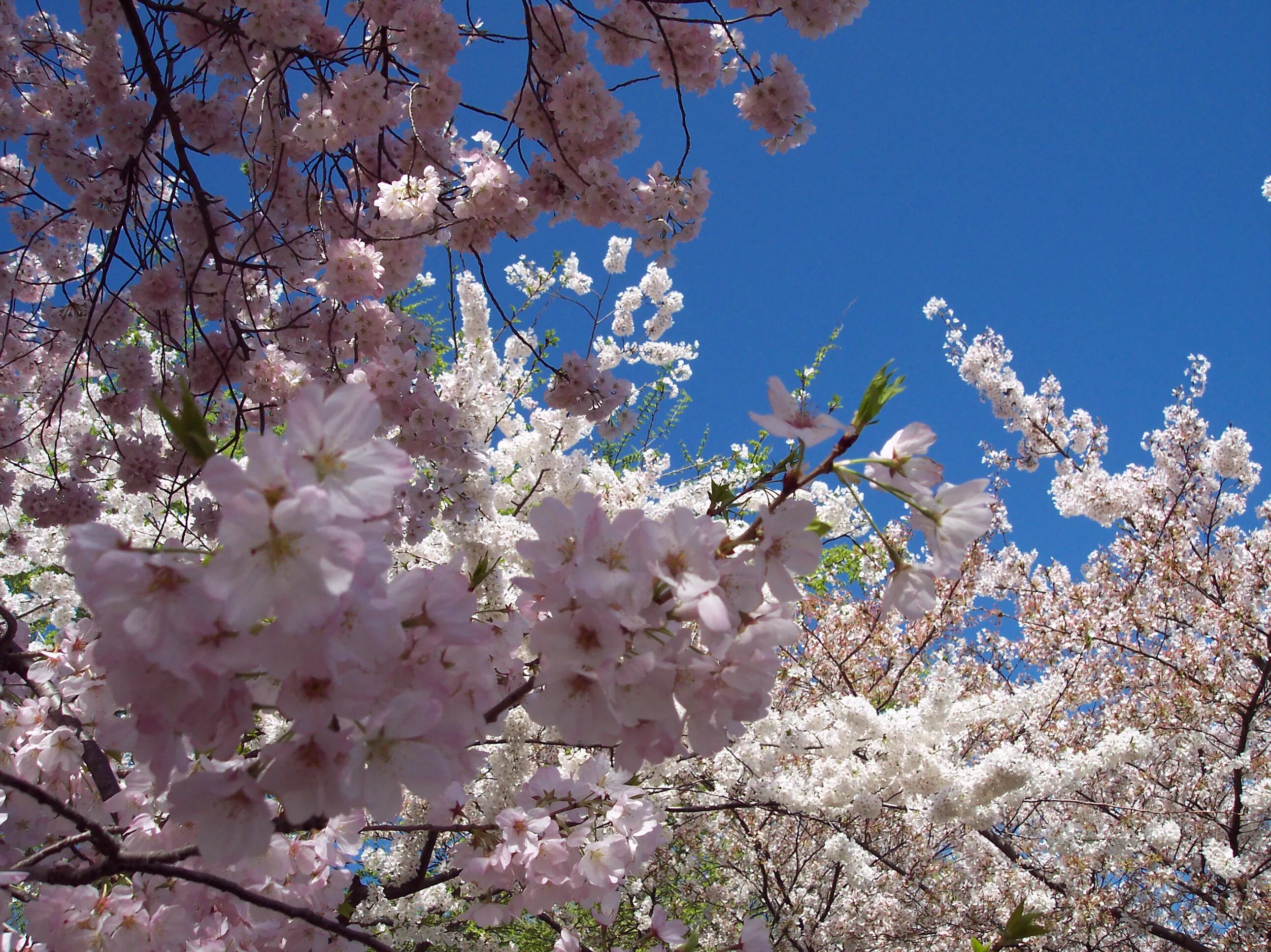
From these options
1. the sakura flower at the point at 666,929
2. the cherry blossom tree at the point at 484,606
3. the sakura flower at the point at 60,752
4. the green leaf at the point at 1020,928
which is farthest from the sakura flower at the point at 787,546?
the sakura flower at the point at 60,752

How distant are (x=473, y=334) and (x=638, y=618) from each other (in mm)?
5631

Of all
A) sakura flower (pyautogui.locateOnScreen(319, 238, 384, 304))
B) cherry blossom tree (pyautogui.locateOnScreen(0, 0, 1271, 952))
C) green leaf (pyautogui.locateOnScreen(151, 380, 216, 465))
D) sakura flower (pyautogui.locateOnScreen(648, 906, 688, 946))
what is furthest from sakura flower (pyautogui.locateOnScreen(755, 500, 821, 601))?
sakura flower (pyautogui.locateOnScreen(319, 238, 384, 304))

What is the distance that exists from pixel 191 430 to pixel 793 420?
799 millimetres

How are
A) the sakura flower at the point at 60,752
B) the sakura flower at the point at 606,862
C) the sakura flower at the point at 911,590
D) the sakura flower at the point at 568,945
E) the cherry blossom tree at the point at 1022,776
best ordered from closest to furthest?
1. the sakura flower at the point at 911,590
2. the sakura flower at the point at 606,862
3. the sakura flower at the point at 60,752
4. the sakura flower at the point at 568,945
5. the cherry blossom tree at the point at 1022,776

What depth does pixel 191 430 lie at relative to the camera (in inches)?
33.7

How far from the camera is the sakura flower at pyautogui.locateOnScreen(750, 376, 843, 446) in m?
1.05

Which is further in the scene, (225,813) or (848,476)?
(848,476)

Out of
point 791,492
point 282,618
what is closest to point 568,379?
point 791,492

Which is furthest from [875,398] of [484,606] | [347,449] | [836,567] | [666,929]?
[836,567]

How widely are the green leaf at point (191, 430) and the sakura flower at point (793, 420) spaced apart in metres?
0.70

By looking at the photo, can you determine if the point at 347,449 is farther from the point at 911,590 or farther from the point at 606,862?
the point at 606,862

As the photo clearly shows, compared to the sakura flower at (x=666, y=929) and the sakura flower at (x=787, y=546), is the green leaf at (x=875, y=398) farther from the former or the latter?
the sakura flower at (x=666, y=929)

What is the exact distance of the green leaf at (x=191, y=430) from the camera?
831 mm

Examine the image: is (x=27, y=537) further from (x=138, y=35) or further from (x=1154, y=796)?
(x=1154, y=796)
